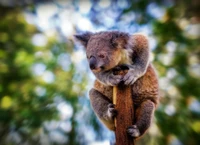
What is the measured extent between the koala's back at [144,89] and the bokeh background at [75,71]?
810mm

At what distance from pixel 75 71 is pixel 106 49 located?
1141 mm

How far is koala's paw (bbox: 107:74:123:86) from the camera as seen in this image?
50.1 inches

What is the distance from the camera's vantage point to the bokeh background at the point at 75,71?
2408mm

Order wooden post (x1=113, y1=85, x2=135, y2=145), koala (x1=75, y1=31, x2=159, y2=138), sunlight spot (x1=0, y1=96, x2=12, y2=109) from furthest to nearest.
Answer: sunlight spot (x1=0, y1=96, x2=12, y2=109)
koala (x1=75, y1=31, x2=159, y2=138)
wooden post (x1=113, y1=85, x2=135, y2=145)

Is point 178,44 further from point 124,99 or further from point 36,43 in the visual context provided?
point 124,99

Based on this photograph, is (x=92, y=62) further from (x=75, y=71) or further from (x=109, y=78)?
(x=75, y=71)

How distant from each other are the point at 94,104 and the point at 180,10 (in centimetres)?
142

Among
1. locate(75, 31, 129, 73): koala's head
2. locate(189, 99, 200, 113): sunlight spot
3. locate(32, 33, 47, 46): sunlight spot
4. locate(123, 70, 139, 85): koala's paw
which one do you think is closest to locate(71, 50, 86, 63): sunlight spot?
locate(32, 33, 47, 46): sunlight spot

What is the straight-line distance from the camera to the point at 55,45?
107 inches

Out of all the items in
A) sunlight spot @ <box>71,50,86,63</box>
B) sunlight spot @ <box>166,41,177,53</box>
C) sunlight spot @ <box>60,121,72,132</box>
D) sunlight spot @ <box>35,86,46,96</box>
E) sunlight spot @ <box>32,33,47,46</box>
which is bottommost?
sunlight spot @ <box>60,121,72,132</box>

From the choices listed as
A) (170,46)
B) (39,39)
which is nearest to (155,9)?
(170,46)

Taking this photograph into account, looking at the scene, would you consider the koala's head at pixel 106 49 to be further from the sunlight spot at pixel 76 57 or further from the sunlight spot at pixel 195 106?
the sunlight spot at pixel 195 106

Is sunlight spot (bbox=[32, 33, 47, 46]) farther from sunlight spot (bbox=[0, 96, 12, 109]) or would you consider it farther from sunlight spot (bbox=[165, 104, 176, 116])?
sunlight spot (bbox=[165, 104, 176, 116])

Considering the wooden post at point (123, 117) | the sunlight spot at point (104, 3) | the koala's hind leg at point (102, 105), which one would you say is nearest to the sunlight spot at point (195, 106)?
the sunlight spot at point (104, 3)
